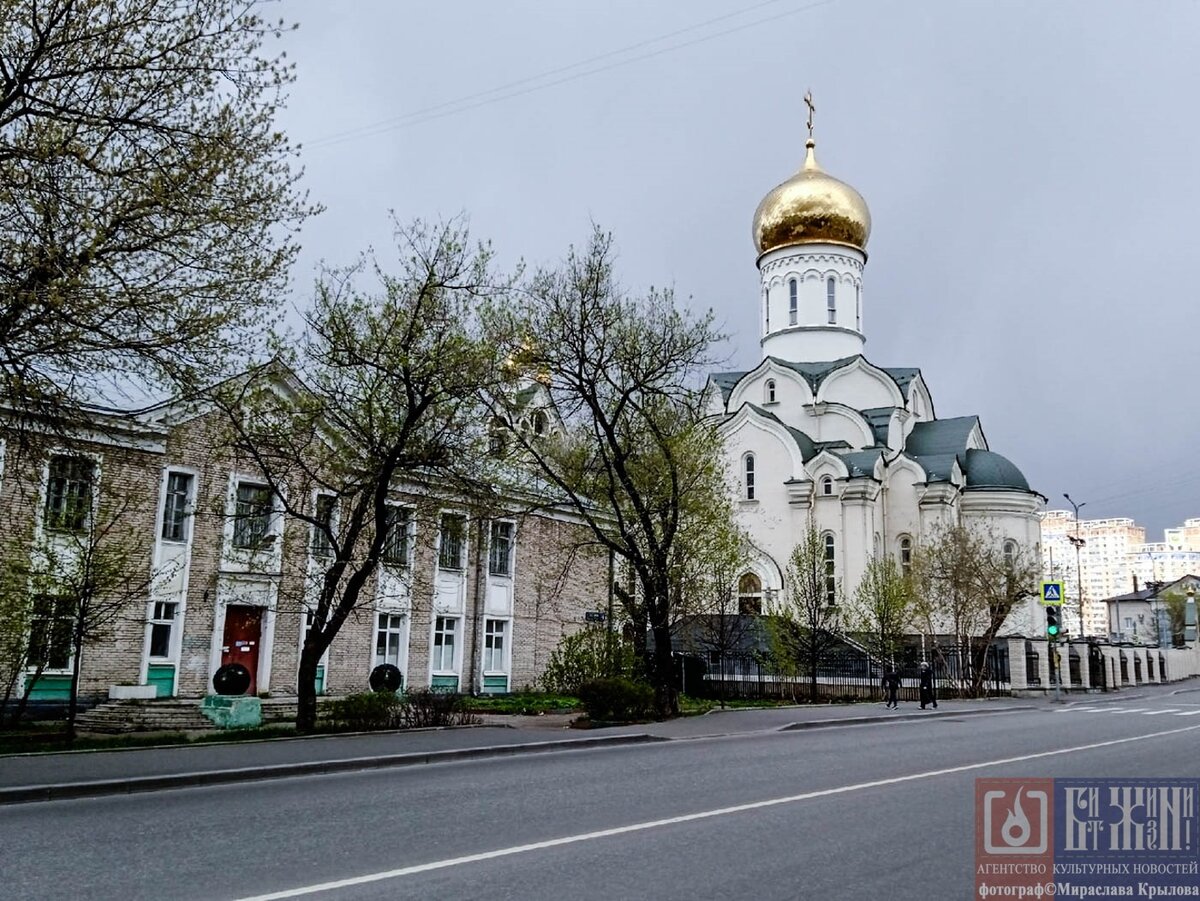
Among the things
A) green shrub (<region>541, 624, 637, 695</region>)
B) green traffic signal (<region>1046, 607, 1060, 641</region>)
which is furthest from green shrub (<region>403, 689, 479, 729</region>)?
green traffic signal (<region>1046, 607, 1060, 641</region>)

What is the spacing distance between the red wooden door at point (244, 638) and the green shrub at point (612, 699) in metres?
8.28

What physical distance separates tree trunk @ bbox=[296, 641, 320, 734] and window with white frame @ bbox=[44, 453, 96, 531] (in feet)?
13.9

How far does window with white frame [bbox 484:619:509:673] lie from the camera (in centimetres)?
2945

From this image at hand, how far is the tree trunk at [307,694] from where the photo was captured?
55.8ft

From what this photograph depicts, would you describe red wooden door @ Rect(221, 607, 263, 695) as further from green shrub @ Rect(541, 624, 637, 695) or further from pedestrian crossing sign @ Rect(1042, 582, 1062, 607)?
pedestrian crossing sign @ Rect(1042, 582, 1062, 607)

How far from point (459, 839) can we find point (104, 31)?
30.3 ft

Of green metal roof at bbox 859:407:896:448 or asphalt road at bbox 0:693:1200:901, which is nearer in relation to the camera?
asphalt road at bbox 0:693:1200:901

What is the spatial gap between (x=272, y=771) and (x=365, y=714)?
222 inches

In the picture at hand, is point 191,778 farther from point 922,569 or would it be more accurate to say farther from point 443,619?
point 922,569

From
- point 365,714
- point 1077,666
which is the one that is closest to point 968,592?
point 1077,666

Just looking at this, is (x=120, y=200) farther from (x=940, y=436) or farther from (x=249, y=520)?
(x=940, y=436)

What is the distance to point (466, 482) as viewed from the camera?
20.1m

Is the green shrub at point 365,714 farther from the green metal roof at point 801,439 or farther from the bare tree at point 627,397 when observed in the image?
the green metal roof at point 801,439

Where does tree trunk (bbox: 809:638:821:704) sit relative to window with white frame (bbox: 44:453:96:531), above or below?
below
